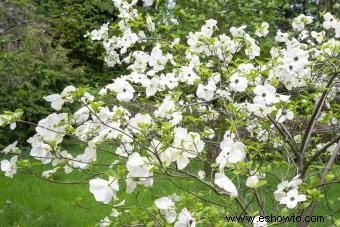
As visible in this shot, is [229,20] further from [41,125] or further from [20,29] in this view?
[41,125]

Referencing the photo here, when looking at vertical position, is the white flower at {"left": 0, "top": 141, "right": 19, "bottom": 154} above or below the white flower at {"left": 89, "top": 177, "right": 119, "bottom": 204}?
above

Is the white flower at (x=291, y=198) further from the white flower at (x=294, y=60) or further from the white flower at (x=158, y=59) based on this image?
the white flower at (x=158, y=59)

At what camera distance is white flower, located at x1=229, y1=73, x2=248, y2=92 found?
199 cm

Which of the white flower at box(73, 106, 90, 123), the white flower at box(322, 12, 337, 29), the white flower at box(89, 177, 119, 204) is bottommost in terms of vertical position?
the white flower at box(89, 177, 119, 204)

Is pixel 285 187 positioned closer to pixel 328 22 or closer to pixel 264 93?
pixel 264 93

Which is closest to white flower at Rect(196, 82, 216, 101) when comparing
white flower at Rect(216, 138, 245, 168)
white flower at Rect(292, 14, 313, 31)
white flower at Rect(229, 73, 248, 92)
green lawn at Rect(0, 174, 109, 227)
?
white flower at Rect(229, 73, 248, 92)

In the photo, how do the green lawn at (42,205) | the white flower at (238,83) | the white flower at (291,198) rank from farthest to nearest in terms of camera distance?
the green lawn at (42,205) → the white flower at (238,83) → the white flower at (291,198)

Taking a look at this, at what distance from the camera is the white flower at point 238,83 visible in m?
1.99

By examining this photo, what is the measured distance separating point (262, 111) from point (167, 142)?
45cm

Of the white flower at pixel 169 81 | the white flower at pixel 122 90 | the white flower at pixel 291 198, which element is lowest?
the white flower at pixel 291 198

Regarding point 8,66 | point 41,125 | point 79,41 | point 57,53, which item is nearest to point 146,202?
point 8,66

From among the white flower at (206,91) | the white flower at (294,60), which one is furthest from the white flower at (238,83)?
the white flower at (294,60)

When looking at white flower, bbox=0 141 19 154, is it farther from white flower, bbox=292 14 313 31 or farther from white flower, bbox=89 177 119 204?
white flower, bbox=292 14 313 31

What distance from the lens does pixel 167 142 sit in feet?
5.45
